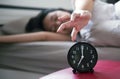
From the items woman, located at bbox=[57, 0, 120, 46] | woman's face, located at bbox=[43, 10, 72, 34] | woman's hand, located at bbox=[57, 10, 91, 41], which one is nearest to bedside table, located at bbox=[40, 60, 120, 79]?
woman's hand, located at bbox=[57, 10, 91, 41]

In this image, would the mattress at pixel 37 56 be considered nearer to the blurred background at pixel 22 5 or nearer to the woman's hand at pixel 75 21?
the woman's hand at pixel 75 21

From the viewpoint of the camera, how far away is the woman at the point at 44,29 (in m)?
1.51

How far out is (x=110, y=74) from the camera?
0.87m

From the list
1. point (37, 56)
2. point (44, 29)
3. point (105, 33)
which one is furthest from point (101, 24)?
point (44, 29)

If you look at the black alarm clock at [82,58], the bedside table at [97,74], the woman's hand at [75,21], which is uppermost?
the woman's hand at [75,21]

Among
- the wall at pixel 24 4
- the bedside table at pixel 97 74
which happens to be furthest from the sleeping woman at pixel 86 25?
the wall at pixel 24 4

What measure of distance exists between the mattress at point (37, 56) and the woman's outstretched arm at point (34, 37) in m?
0.04

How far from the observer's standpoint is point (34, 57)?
55.2 inches

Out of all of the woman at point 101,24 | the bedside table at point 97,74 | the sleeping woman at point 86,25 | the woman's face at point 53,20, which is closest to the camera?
the bedside table at point 97,74

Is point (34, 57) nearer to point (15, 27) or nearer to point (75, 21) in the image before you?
point (15, 27)

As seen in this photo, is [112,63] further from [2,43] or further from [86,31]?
[2,43]

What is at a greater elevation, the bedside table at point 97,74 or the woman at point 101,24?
the woman at point 101,24

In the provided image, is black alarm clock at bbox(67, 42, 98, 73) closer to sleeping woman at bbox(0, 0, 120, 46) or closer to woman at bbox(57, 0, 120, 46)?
sleeping woman at bbox(0, 0, 120, 46)

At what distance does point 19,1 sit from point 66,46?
912 millimetres
